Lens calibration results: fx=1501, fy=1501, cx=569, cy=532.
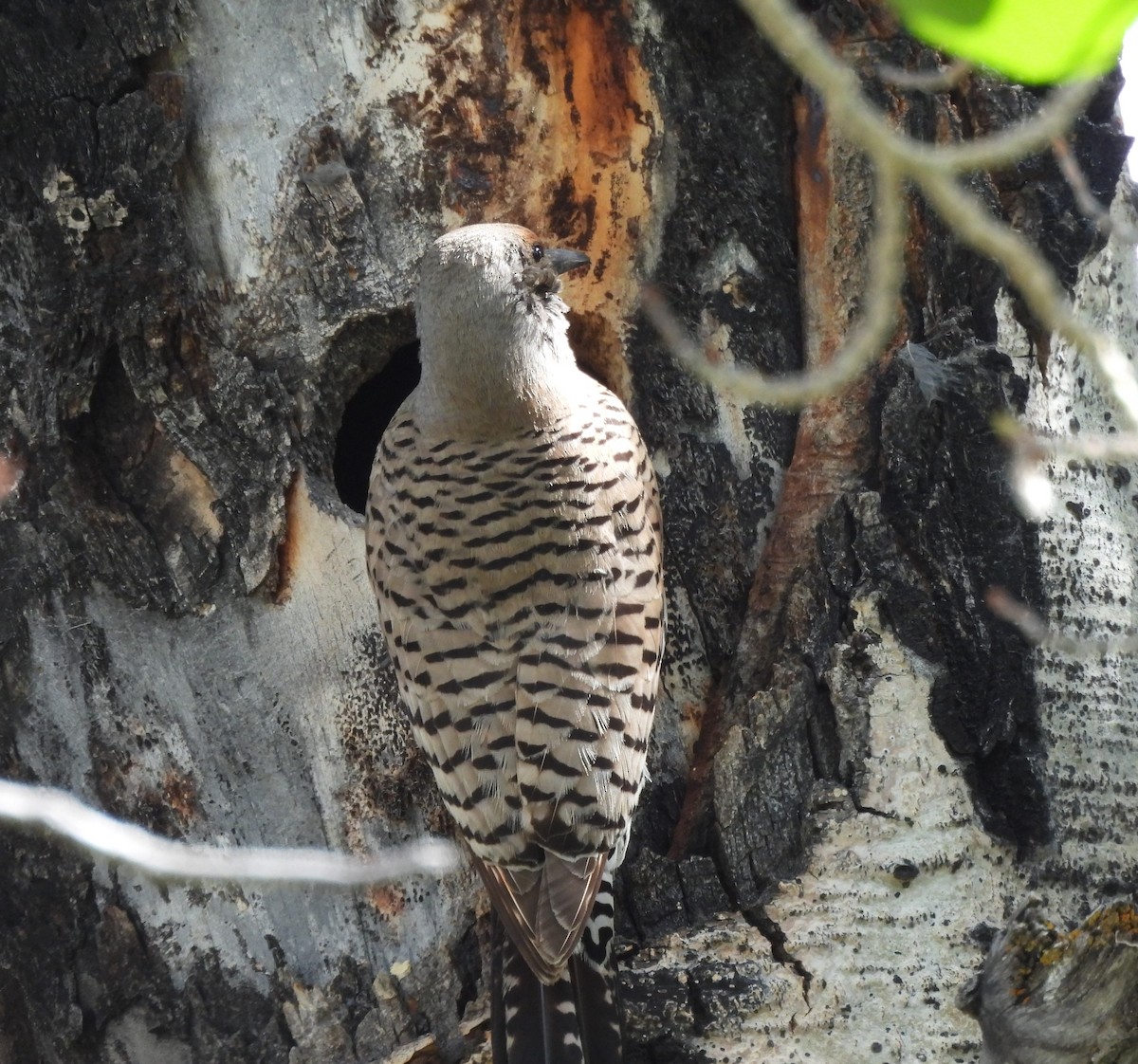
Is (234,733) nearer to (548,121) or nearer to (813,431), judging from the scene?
(813,431)

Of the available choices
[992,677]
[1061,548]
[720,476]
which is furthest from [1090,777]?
[720,476]

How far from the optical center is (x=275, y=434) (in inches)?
136

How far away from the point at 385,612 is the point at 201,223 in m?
1.02

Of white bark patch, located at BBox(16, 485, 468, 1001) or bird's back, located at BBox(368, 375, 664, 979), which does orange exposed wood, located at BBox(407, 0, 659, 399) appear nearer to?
bird's back, located at BBox(368, 375, 664, 979)

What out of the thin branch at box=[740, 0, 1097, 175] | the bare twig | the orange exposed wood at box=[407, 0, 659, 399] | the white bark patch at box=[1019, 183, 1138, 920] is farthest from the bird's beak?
the thin branch at box=[740, 0, 1097, 175]

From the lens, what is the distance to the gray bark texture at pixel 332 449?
316 centimetres

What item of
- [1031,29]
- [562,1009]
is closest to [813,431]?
[562,1009]

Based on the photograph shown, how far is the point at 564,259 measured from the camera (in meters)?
3.50

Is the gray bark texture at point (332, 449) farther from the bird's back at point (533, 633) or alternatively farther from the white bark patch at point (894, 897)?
the bird's back at point (533, 633)

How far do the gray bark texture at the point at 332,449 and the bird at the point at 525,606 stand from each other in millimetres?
156

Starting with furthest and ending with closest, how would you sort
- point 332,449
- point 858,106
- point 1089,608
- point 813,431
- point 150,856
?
point 332,449 → point 813,431 → point 1089,608 → point 150,856 → point 858,106

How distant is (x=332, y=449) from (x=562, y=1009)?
146cm

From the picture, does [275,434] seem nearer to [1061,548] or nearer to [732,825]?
[732,825]

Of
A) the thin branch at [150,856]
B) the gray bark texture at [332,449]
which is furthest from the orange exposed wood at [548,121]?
the thin branch at [150,856]
